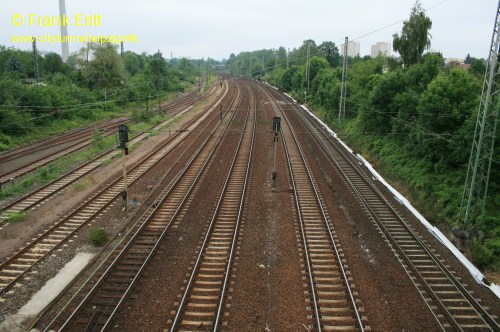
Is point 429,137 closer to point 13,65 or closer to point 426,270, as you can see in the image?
point 426,270

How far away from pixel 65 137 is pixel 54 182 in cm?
1462

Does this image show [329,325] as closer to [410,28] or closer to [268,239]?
[268,239]

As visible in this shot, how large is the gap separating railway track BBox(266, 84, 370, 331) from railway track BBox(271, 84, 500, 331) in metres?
1.91

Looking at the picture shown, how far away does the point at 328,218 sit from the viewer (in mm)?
15203

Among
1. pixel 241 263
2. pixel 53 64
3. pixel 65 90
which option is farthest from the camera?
pixel 53 64

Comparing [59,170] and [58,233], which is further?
[59,170]

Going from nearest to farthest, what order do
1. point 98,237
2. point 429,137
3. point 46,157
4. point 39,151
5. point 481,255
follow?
point 481,255, point 98,237, point 429,137, point 46,157, point 39,151

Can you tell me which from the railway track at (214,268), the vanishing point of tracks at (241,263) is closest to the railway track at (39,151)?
the vanishing point of tracks at (241,263)

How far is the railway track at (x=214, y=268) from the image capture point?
30.2ft

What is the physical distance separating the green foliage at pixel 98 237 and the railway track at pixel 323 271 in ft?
21.5

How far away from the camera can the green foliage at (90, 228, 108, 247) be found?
12.8 meters

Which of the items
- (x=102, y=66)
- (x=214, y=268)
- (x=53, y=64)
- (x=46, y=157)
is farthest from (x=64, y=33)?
(x=214, y=268)

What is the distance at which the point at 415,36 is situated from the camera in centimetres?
3195

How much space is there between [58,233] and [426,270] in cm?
1226
